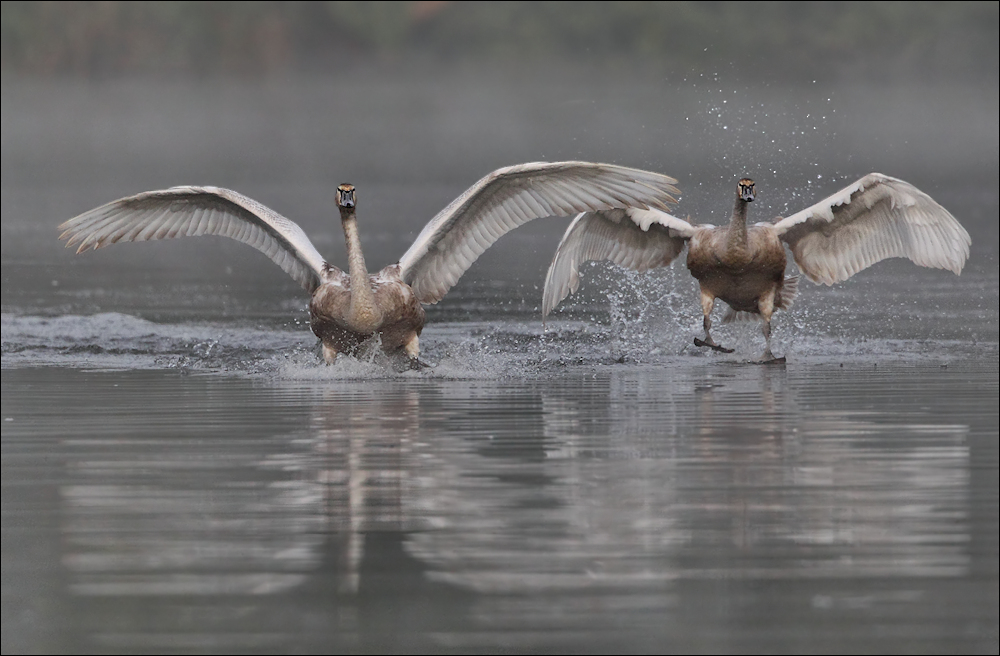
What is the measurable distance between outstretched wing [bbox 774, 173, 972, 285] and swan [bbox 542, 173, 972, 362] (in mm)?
10

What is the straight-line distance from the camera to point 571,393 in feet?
42.2

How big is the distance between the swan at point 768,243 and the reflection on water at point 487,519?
15.3 feet

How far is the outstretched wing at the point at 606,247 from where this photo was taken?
17.9 meters

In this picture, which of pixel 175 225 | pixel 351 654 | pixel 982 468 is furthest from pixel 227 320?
pixel 351 654

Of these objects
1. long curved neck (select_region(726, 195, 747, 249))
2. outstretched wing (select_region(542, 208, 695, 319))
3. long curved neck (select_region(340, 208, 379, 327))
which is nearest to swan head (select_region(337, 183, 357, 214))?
long curved neck (select_region(340, 208, 379, 327))

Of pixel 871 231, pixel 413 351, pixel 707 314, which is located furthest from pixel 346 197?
pixel 871 231

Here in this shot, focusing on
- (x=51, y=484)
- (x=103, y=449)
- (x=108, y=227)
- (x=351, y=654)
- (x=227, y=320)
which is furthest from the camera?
(x=227, y=320)

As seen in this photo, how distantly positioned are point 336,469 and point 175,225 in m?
8.25

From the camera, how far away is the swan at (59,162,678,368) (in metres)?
14.9

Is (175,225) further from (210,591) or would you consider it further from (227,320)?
(210,591)

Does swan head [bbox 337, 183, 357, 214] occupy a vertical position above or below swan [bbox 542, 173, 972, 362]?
above

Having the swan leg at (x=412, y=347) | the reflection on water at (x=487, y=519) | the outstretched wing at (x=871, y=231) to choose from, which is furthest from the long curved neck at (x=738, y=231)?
the reflection on water at (x=487, y=519)

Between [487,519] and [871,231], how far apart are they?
35.8 feet

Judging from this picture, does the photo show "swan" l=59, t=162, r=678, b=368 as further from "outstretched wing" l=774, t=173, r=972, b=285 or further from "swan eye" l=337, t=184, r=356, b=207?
"outstretched wing" l=774, t=173, r=972, b=285
